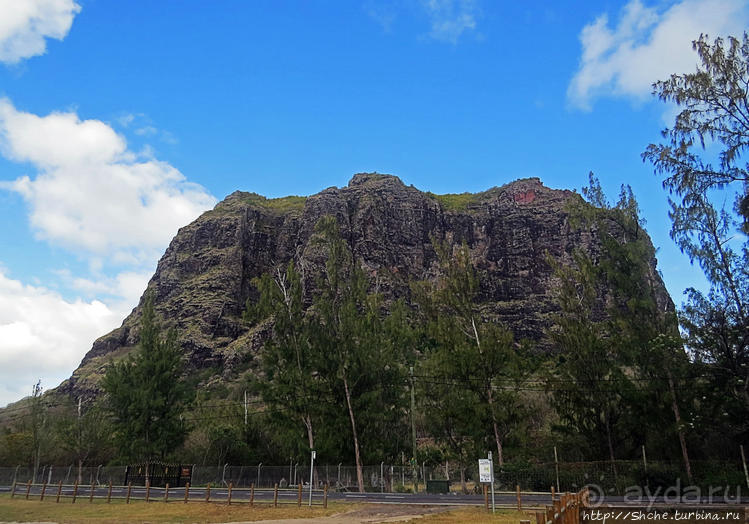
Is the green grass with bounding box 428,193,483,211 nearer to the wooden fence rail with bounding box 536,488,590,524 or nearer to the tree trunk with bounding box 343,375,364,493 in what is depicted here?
the tree trunk with bounding box 343,375,364,493

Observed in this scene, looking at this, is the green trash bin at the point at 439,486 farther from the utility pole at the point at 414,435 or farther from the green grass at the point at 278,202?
the green grass at the point at 278,202

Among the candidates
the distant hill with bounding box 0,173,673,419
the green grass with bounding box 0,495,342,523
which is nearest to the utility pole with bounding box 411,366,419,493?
the green grass with bounding box 0,495,342,523

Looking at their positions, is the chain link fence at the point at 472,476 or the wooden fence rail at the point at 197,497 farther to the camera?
the chain link fence at the point at 472,476

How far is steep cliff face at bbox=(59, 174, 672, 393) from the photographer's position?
124250 millimetres

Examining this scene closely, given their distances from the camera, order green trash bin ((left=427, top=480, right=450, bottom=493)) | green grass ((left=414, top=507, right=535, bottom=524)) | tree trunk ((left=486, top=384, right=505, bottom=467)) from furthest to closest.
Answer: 1. green trash bin ((left=427, top=480, right=450, bottom=493))
2. tree trunk ((left=486, top=384, right=505, bottom=467))
3. green grass ((left=414, top=507, right=535, bottom=524))

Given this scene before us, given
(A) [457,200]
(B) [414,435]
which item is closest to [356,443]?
Answer: (B) [414,435]

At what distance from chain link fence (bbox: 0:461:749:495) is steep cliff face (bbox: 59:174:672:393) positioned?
69199 millimetres

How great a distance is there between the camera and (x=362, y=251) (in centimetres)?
13288

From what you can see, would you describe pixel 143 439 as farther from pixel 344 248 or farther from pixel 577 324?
pixel 577 324

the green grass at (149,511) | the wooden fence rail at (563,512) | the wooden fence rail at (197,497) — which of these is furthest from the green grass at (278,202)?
the wooden fence rail at (563,512)

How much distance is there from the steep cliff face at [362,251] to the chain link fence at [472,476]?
6920cm

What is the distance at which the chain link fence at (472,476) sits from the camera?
2861 centimetres

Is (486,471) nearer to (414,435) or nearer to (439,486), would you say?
(439,486)

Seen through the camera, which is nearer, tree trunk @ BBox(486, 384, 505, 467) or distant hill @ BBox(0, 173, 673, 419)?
tree trunk @ BBox(486, 384, 505, 467)
